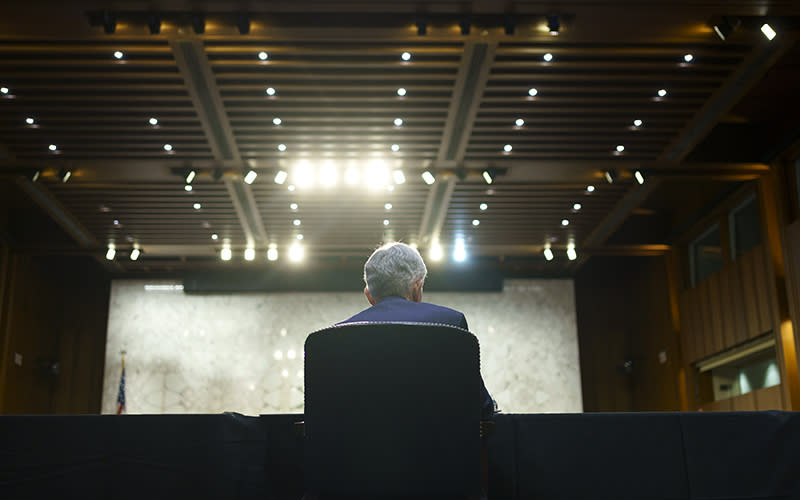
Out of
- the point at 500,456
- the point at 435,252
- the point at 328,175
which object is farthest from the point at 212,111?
the point at 500,456

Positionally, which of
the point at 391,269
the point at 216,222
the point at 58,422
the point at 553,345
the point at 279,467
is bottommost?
the point at 279,467

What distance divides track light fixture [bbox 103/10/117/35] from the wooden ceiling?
0.10 ft

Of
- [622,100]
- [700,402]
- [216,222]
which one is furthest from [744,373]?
[216,222]

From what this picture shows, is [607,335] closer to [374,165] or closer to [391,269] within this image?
[374,165]

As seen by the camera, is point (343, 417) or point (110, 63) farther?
point (110, 63)

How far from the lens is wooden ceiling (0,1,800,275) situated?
6.44 m

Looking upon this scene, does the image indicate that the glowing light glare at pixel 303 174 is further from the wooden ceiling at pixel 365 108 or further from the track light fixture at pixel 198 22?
the track light fixture at pixel 198 22

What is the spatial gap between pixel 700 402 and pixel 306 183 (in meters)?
6.74

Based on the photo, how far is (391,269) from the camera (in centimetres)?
281

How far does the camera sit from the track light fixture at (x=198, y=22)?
6.26 metres

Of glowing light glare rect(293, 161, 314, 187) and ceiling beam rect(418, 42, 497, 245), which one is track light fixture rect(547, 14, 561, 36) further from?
glowing light glare rect(293, 161, 314, 187)

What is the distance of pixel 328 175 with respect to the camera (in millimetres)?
9062

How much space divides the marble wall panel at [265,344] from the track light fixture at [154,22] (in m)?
7.36

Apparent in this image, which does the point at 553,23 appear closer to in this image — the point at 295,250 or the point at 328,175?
the point at 328,175
